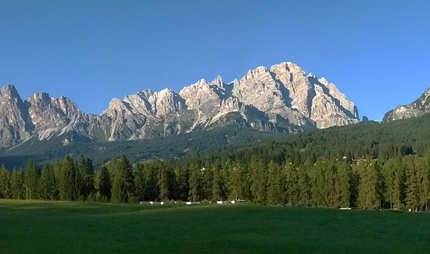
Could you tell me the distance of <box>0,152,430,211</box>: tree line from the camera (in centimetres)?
12800

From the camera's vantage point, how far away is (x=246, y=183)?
14662cm

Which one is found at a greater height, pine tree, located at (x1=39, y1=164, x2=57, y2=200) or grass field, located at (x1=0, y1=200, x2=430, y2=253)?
pine tree, located at (x1=39, y1=164, x2=57, y2=200)

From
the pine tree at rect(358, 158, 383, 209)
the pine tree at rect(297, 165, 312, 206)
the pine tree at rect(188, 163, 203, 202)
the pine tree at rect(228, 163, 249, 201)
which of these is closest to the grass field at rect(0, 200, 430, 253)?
the pine tree at rect(358, 158, 383, 209)

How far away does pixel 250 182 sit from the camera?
485 ft

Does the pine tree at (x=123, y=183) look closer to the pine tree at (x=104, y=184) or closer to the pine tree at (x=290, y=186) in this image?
the pine tree at (x=104, y=184)

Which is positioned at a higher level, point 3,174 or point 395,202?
point 3,174

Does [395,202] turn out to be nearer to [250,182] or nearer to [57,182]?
[250,182]

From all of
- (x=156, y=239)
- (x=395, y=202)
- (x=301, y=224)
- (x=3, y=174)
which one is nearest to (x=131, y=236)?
(x=156, y=239)

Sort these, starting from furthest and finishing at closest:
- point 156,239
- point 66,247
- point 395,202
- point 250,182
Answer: point 250,182 < point 395,202 < point 156,239 < point 66,247

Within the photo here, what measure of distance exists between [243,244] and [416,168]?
105m

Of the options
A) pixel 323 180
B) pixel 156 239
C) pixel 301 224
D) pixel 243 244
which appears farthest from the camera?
pixel 323 180

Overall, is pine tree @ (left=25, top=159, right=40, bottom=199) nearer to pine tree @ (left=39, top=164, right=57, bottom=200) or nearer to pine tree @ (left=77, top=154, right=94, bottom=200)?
pine tree @ (left=39, top=164, right=57, bottom=200)

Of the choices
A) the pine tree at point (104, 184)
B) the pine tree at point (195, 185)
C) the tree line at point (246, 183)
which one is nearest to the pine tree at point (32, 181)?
the tree line at point (246, 183)

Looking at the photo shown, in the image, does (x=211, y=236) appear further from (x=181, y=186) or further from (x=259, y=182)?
(x=181, y=186)
